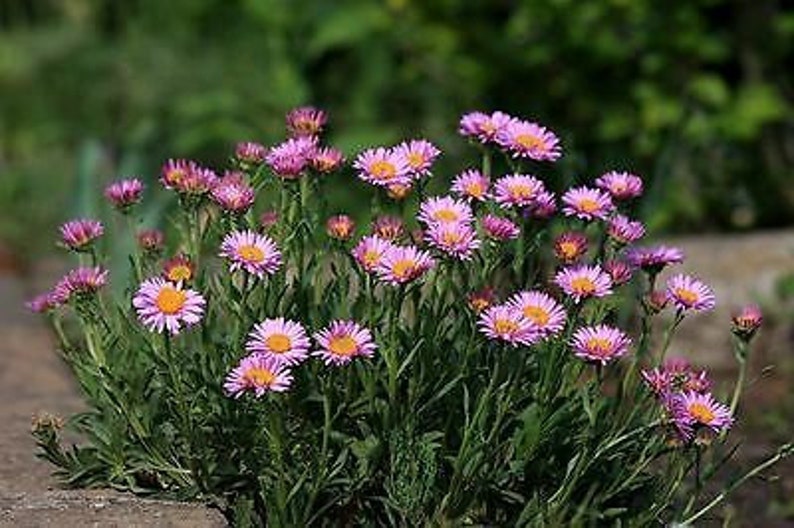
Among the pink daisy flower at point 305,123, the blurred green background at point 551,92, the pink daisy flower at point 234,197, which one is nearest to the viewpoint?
the pink daisy flower at point 234,197

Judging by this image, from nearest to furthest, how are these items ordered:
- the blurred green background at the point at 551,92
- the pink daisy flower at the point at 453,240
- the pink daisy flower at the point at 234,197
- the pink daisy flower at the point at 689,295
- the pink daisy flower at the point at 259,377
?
1. the pink daisy flower at the point at 259,377
2. the pink daisy flower at the point at 453,240
3. the pink daisy flower at the point at 234,197
4. the pink daisy flower at the point at 689,295
5. the blurred green background at the point at 551,92

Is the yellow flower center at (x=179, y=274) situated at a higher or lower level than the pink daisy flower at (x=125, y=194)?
lower

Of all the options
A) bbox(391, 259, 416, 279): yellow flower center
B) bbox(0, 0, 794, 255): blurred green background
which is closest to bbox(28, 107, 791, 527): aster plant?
bbox(391, 259, 416, 279): yellow flower center

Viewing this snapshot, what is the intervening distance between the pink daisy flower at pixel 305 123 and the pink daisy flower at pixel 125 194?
0.29 m

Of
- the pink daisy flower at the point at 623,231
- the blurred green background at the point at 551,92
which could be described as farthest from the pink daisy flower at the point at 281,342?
the blurred green background at the point at 551,92

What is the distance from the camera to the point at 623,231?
279 cm

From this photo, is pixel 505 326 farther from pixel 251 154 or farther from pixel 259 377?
pixel 251 154

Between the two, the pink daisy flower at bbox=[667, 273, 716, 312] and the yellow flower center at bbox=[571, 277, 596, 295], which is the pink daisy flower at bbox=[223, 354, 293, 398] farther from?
the pink daisy flower at bbox=[667, 273, 716, 312]

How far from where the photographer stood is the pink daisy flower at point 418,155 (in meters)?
2.74

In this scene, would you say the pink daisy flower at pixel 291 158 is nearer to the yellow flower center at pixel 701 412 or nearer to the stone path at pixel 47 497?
the stone path at pixel 47 497

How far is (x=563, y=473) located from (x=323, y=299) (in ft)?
1.67

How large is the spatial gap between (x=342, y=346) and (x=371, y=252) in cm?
18

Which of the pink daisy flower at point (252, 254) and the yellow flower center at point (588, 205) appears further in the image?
the yellow flower center at point (588, 205)

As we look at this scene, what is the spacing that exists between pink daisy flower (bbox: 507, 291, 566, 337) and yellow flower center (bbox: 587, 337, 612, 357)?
52mm
